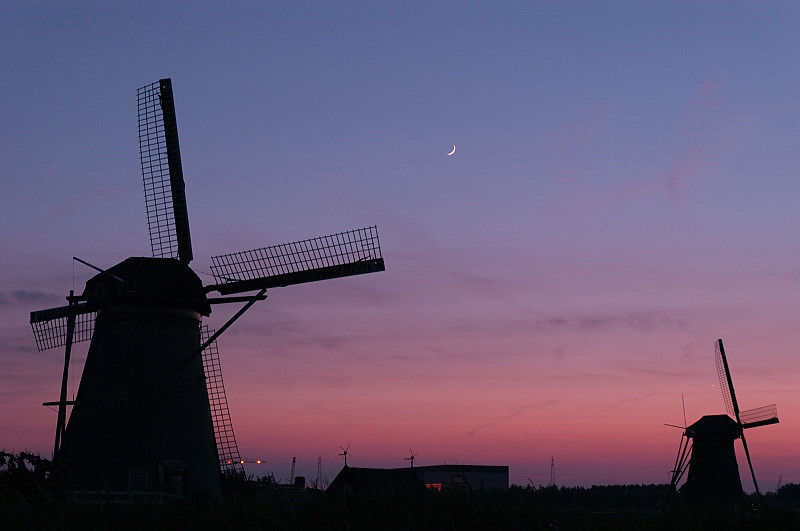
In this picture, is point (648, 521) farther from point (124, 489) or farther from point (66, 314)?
point (66, 314)

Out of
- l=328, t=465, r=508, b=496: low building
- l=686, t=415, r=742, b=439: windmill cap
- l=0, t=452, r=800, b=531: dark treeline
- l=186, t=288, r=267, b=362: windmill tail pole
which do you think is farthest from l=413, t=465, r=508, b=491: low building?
l=0, t=452, r=800, b=531: dark treeline

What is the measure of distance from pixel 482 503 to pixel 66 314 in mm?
21363

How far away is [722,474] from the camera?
53.6 meters

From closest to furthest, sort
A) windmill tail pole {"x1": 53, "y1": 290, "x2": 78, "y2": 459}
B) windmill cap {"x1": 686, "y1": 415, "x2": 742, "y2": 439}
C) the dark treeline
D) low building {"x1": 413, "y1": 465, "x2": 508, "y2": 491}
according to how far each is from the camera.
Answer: the dark treeline, windmill tail pole {"x1": 53, "y1": 290, "x2": 78, "y2": 459}, windmill cap {"x1": 686, "y1": 415, "x2": 742, "y2": 439}, low building {"x1": 413, "y1": 465, "x2": 508, "y2": 491}

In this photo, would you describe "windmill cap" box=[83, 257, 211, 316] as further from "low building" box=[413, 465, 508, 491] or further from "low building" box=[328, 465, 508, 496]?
"low building" box=[413, 465, 508, 491]

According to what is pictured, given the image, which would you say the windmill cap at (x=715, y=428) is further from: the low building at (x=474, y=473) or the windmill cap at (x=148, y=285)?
the windmill cap at (x=148, y=285)

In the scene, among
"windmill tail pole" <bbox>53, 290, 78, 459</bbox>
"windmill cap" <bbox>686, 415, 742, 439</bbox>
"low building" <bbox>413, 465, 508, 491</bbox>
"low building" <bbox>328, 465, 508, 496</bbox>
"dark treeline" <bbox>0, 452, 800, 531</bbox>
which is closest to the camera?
"dark treeline" <bbox>0, 452, 800, 531</bbox>

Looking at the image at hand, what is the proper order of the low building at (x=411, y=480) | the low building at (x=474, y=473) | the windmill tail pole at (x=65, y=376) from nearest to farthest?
the low building at (x=411, y=480)
the windmill tail pole at (x=65, y=376)
the low building at (x=474, y=473)

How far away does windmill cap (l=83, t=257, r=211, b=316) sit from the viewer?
2905cm

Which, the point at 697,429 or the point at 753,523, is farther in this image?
the point at 697,429

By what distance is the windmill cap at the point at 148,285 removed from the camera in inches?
1144

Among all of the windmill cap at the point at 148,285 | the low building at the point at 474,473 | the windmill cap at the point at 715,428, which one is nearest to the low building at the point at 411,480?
the low building at the point at 474,473

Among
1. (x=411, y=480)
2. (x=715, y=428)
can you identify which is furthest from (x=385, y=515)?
(x=715, y=428)

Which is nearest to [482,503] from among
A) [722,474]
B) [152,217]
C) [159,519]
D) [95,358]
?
[159,519]
